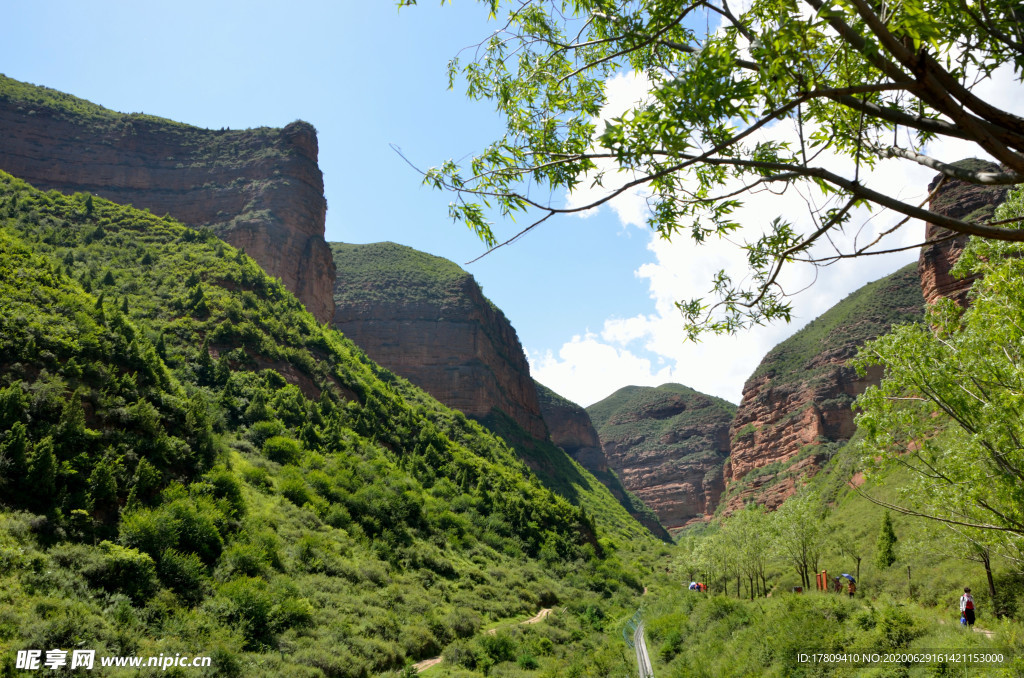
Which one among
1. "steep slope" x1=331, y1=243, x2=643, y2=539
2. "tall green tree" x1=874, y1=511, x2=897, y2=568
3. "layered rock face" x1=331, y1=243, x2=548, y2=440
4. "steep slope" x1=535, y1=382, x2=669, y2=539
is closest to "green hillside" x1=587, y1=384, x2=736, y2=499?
"steep slope" x1=535, y1=382, x2=669, y2=539

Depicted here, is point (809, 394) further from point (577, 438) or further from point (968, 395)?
point (968, 395)

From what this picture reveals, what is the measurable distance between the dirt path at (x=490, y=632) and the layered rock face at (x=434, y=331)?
144 feet

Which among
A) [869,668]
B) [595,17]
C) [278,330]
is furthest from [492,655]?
[278,330]

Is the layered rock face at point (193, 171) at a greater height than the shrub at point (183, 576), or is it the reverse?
the layered rock face at point (193, 171)

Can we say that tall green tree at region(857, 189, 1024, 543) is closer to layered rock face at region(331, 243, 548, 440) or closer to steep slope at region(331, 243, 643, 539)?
steep slope at region(331, 243, 643, 539)

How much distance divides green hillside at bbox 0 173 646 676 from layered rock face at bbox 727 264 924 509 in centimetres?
5067

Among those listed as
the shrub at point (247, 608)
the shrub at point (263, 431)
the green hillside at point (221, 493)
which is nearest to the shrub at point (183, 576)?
the green hillside at point (221, 493)

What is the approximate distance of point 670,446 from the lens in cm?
12550

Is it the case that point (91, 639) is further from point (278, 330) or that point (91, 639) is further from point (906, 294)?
point (906, 294)

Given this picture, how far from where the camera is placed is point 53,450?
12.5 m

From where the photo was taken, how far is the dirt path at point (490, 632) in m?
14.7

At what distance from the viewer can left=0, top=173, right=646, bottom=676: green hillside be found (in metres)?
11.2

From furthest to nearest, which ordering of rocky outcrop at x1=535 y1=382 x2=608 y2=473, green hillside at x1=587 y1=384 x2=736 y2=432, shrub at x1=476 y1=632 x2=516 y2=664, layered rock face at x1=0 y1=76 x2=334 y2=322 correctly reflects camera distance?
1. green hillside at x1=587 y1=384 x2=736 y2=432
2. rocky outcrop at x1=535 y1=382 x2=608 y2=473
3. layered rock face at x1=0 y1=76 x2=334 y2=322
4. shrub at x1=476 y1=632 x2=516 y2=664

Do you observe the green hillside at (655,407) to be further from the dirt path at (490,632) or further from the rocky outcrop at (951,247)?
the dirt path at (490,632)
